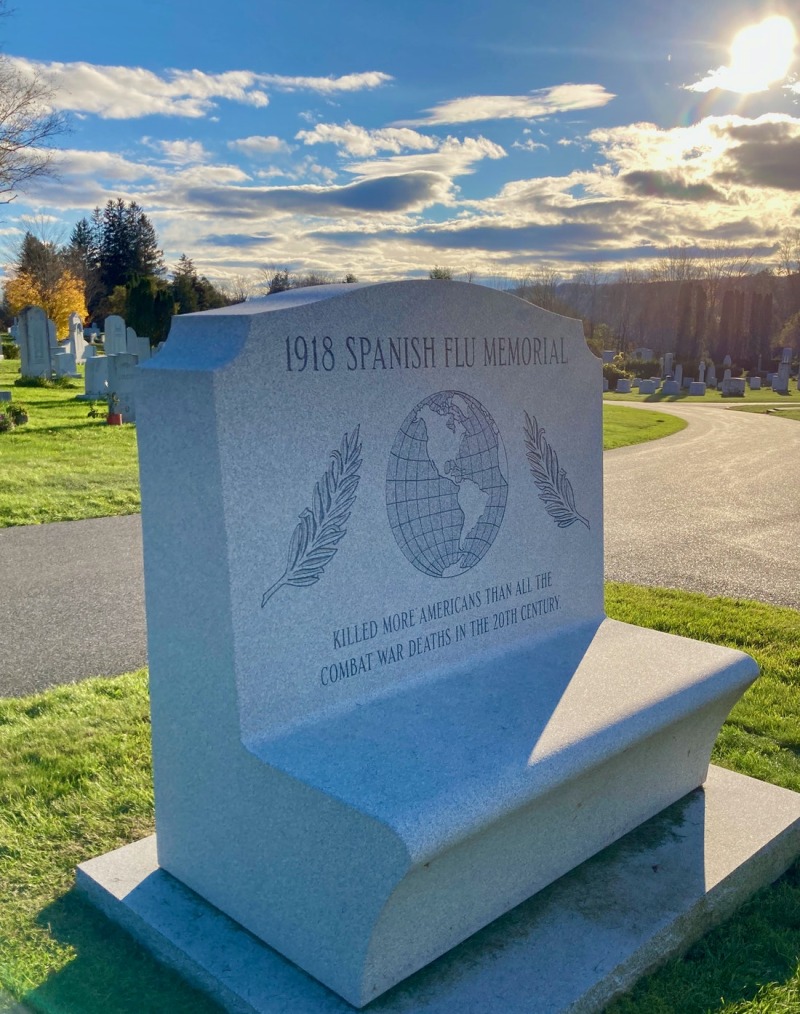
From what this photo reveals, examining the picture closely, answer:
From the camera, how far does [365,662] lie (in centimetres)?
286

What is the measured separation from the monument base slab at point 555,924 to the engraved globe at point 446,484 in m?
1.18

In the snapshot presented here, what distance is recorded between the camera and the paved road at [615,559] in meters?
5.56

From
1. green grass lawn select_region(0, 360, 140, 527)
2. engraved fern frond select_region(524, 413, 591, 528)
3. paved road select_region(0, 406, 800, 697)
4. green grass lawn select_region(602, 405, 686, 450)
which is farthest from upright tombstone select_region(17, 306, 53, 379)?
engraved fern frond select_region(524, 413, 591, 528)

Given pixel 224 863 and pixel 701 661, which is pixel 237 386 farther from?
pixel 701 661

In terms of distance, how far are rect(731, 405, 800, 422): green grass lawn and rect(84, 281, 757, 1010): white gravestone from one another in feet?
73.2

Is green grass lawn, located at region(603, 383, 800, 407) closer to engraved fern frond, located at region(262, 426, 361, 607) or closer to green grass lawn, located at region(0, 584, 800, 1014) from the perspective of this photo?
green grass lawn, located at region(0, 584, 800, 1014)

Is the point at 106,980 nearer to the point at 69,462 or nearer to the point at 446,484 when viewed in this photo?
the point at 446,484

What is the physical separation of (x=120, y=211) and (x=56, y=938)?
73384 millimetres

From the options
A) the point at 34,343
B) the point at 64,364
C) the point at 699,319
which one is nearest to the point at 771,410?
the point at 64,364

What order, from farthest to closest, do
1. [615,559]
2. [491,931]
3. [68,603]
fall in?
[615,559]
[68,603]
[491,931]

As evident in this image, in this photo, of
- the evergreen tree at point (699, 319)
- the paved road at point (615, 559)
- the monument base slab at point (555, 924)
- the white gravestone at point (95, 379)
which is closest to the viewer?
the monument base slab at point (555, 924)

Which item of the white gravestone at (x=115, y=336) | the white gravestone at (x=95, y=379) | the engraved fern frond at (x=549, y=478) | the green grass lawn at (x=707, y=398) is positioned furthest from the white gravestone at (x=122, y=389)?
the green grass lawn at (x=707, y=398)

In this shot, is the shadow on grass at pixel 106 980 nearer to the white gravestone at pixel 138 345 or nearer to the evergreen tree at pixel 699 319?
the white gravestone at pixel 138 345

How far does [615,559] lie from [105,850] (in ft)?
19.0
